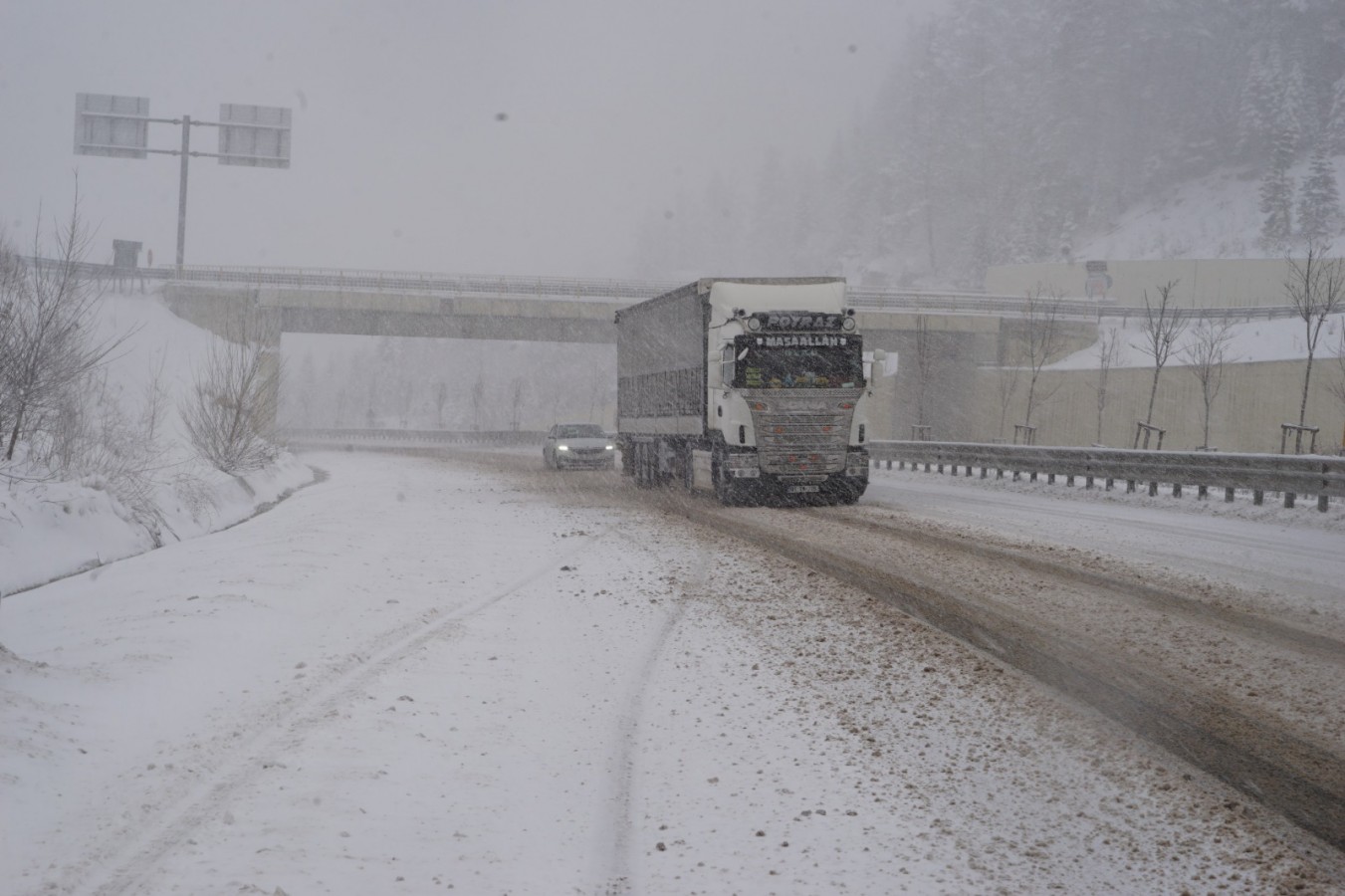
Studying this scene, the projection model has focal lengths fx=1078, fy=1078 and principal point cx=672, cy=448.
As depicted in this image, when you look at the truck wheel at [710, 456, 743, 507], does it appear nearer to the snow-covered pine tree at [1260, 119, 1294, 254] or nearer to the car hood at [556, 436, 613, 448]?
the car hood at [556, 436, 613, 448]

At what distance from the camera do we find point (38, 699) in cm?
539

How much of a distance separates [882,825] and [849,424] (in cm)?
1585

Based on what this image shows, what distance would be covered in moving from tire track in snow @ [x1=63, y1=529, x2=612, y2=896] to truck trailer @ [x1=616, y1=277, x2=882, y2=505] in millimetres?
11294

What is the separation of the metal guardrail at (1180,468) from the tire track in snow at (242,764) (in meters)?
14.7

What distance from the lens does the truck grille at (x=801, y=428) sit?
1956cm

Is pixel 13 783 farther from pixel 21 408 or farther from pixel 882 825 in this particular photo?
pixel 21 408

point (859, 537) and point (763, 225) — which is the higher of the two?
point (763, 225)

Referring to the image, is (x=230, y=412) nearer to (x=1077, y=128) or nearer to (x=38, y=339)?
(x=38, y=339)

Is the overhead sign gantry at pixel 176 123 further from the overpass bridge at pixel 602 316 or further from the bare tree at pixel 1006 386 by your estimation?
the bare tree at pixel 1006 386

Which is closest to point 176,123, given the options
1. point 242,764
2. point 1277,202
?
point 242,764

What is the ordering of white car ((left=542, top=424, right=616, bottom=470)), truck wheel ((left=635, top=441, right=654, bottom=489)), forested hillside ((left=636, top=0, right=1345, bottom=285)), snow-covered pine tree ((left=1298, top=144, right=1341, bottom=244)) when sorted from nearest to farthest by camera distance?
truck wheel ((left=635, top=441, right=654, bottom=489)), white car ((left=542, top=424, right=616, bottom=470)), snow-covered pine tree ((left=1298, top=144, right=1341, bottom=244)), forested hillside ((left=636, top=0, right=1345, bottom=285))

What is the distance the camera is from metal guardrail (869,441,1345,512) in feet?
56.5

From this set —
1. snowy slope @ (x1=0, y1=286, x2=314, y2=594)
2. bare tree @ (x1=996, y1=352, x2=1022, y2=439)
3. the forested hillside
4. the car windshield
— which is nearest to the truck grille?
snowy slope @ (x1=0, y1=286, x2=314, y2=594)

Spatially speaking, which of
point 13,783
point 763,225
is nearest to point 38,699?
point 13,783
